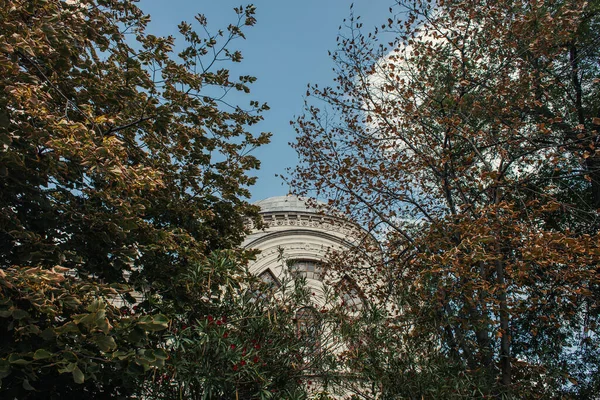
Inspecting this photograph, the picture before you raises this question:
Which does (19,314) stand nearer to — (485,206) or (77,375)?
(77,375)

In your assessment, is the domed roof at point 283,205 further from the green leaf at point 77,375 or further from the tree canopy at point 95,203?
the green leaf at point 77,375

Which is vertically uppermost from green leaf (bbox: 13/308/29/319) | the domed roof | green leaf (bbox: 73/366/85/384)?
the domed roof

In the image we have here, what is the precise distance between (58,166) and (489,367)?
740 cm

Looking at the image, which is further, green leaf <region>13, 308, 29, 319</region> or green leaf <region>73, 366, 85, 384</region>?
green leaf <region>13, 308, 29, 319</region>

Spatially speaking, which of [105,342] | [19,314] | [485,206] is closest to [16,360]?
[19,314]

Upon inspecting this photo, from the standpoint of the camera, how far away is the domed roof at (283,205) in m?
21.9

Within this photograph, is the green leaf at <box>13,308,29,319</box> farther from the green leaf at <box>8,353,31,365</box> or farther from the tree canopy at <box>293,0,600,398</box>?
the tree canopy at <box>293,0,600,398</box>

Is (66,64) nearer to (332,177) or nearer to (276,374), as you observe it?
(276,374)

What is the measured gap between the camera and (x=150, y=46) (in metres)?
7.58

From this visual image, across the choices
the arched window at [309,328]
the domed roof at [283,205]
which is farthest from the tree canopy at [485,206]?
the domed roof at [283,205]

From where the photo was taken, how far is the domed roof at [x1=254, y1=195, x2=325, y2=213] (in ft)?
71.7

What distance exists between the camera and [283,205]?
77.3 feet

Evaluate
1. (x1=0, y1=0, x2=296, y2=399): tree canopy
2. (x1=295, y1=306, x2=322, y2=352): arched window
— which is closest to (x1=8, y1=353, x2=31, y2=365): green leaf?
(x1=0, y1=0, x2=296, y2=399): tree canopy

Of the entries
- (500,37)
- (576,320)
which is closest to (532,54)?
(500,37)
